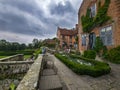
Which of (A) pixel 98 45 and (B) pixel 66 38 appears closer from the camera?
(A) pixel 98 45

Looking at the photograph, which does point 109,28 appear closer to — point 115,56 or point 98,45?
point 98,45

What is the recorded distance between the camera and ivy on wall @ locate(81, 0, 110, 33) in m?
12.9

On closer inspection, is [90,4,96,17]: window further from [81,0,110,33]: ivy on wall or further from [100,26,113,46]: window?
[100,26,113,46]: window

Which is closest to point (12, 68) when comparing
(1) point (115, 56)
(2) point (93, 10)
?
(1) point (115, 56)

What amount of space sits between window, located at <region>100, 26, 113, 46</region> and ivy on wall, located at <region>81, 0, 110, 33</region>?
38.2 inches

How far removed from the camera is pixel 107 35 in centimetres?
1274

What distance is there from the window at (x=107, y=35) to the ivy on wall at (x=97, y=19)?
97cm

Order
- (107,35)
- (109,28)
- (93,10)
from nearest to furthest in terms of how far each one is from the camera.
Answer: (109,28), (107,35), (93,10)

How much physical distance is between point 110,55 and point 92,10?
7772mm

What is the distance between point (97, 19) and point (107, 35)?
2726 mm

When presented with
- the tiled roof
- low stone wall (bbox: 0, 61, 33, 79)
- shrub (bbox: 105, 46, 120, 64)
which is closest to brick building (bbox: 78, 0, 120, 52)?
shrub (bbox: 105, 46, 120, 64)

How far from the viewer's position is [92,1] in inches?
627

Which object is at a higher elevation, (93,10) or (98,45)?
(93,10)

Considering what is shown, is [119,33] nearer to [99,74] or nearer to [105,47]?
[105,47]
